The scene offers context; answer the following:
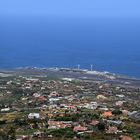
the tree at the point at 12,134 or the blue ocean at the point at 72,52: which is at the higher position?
the blue ocean at the point at 72,52

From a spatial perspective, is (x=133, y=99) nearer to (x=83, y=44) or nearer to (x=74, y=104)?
(x=74, y=104)

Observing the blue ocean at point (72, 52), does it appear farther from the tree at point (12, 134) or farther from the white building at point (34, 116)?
the tree at point (12, 134)

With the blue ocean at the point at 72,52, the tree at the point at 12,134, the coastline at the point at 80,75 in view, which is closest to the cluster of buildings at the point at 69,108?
the tree at the point at 12,134

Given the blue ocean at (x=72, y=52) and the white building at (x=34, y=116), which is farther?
the blue ocean at (x=72, y=52)

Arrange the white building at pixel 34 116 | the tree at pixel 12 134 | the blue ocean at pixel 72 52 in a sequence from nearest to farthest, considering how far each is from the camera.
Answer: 1. the tree at pixel 12 134
2. the white building at pixel 34 116
3. the blue ocean at pixel 72 52

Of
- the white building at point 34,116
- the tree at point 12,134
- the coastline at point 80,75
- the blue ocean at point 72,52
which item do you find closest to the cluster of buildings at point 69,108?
the white building at point 34,116

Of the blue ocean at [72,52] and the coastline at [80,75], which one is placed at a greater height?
the blue ocean at [72,52]

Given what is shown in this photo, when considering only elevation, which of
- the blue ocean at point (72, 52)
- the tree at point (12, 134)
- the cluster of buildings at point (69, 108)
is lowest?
the cluster of buildings at point (69, 108)

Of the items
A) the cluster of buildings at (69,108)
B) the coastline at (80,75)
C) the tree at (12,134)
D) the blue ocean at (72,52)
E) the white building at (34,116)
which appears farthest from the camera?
the blue ocean at (72,52)

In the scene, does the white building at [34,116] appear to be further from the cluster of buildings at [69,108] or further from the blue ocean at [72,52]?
→ the blue ocean at [72,52]

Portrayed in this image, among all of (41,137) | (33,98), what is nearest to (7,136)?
(41,137)

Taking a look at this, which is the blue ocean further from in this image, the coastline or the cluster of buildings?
the cluster of buildings
